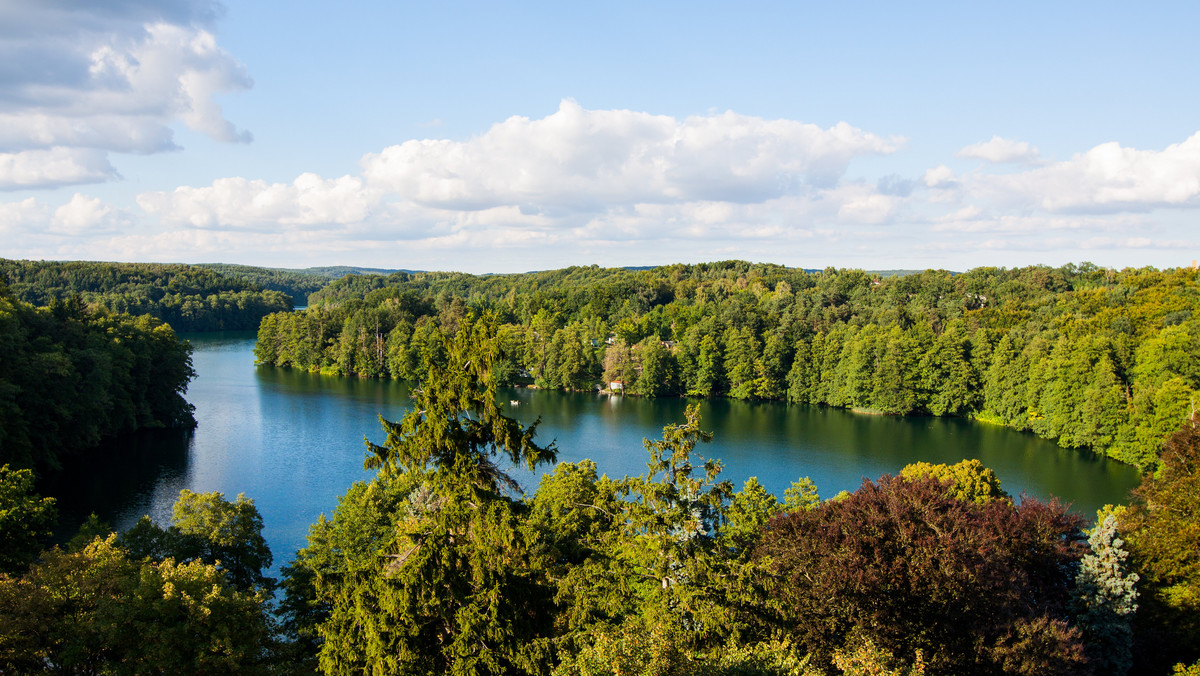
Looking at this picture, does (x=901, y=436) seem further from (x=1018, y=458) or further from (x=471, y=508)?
(x=471, y=508)

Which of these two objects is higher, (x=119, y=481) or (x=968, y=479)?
(x=968, y=479)

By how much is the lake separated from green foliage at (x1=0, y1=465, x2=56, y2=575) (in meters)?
8.20

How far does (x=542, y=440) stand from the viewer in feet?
145

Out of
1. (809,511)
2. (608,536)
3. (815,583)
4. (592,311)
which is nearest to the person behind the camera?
(815,583)

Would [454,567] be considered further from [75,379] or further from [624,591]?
[75,379]

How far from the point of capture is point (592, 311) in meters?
89.8

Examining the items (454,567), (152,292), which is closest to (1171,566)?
(454,567)

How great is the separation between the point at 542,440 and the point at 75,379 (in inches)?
962

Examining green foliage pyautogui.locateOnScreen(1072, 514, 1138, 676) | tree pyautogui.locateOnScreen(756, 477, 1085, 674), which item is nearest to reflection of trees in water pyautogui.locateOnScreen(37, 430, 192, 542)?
tree pyautogui.locateOnScreen(756, 477, 1085, 674)

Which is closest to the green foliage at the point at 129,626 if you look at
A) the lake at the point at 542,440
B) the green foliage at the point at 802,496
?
the lake at the point at 542,440

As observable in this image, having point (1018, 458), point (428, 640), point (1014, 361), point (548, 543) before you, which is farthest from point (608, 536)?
point (1014, 361)

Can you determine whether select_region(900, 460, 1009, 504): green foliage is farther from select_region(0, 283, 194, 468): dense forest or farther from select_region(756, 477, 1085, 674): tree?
select_region(0, 283, 194, 468): dense forest

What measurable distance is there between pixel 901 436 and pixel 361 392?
151 ft

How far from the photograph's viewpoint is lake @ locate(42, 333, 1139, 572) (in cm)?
3225
